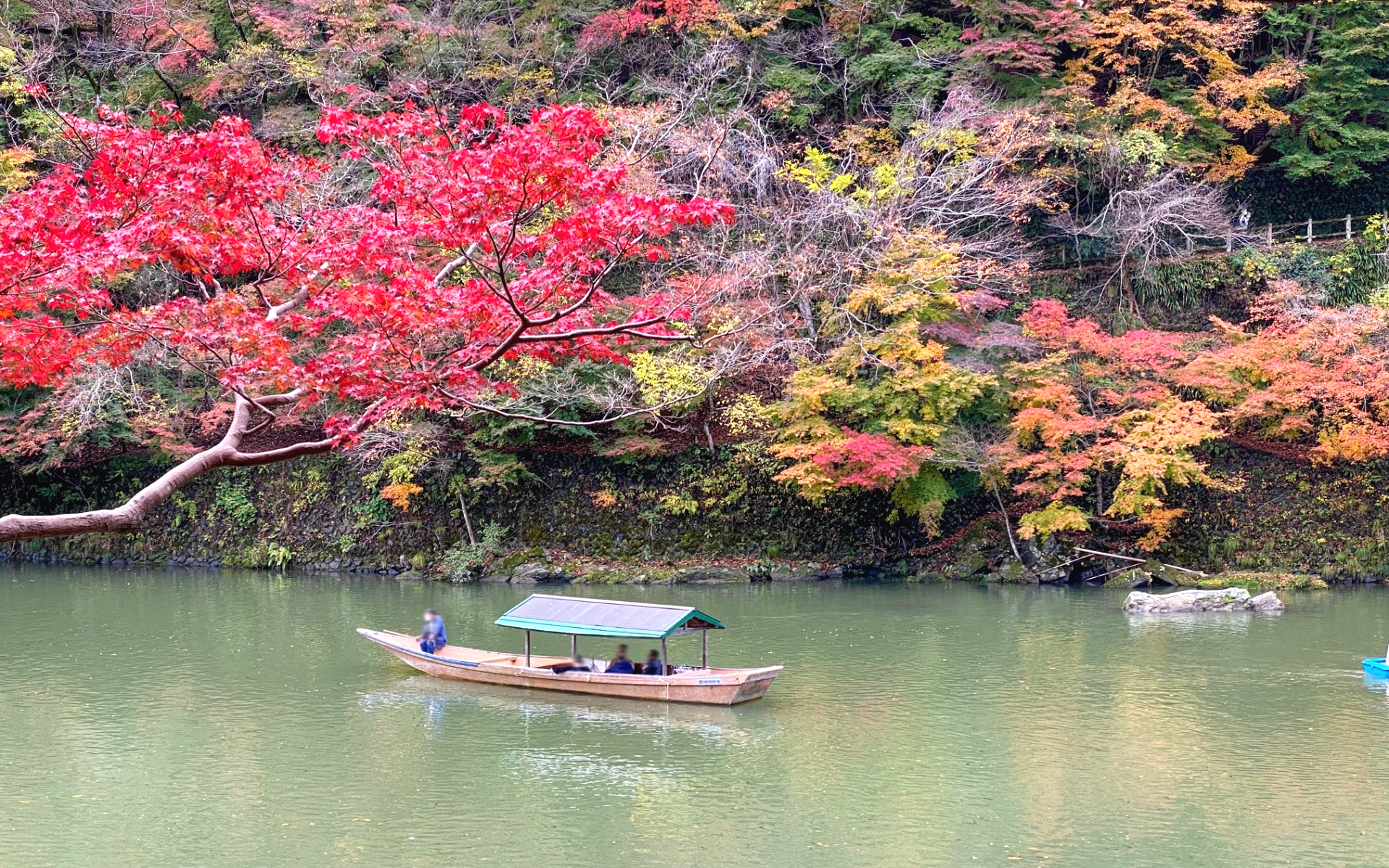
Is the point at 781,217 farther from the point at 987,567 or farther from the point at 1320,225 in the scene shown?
the point at 1320,225

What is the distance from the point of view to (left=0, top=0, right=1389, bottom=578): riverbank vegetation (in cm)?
2277

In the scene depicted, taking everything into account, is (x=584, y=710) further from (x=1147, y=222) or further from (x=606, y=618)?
(x=1147, y=222)

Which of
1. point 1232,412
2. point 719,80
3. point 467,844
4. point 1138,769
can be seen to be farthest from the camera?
point 719,80

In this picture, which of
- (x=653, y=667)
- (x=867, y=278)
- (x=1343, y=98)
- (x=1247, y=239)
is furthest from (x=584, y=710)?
(x=1343, y=98)

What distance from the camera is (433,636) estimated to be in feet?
51.9

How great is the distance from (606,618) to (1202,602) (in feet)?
37.3

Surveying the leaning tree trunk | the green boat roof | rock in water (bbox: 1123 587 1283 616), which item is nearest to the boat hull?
the green boat roof

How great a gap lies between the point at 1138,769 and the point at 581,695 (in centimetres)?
654

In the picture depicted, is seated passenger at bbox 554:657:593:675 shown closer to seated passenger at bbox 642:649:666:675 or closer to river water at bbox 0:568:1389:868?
river water at bbox 0:568:1389:868

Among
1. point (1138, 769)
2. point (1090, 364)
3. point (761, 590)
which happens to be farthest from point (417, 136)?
point (1090, 364)

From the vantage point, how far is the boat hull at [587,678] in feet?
46.7

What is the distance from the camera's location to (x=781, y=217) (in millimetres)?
24859

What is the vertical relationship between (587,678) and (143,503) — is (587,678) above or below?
below

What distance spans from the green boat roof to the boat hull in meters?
0.51
